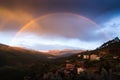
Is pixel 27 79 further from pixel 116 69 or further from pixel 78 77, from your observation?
pixel 116 69

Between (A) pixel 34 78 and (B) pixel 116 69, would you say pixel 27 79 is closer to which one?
(A) pixel 34 78

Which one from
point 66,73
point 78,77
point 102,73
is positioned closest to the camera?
point 102,73

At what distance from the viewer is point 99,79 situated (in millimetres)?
132875

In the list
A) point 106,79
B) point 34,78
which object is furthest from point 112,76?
point 34,78

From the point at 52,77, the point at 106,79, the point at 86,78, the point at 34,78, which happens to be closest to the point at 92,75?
the point at 86,78

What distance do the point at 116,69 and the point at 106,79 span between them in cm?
2702

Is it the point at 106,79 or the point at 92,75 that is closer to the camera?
the point at 106,79

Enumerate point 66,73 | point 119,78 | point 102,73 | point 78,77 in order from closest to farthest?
point 119,78, point 102,73, point 78,77, point 66,73

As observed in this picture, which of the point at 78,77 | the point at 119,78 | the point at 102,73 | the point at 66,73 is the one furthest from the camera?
the point at 66,73

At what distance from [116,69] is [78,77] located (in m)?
23.4

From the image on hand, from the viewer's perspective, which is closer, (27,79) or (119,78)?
(119,78)

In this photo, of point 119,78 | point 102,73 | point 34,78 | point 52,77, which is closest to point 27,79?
point 34,78

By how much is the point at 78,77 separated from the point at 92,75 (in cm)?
Result: 895

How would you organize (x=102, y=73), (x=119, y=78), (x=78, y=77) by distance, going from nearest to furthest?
(x=119, y=78) < (x=102, y=73) < (x=78, y=77)
